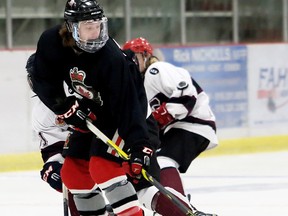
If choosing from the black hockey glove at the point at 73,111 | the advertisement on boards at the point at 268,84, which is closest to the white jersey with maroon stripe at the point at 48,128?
the black hockey glove at the point at 73,111

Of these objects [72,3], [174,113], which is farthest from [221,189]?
[72,3]

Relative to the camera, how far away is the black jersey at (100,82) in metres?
4.17

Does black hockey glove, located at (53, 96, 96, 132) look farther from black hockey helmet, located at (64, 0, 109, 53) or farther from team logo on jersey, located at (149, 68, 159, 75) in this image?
team logo on jersey, located at (149, 68, 159, 75)

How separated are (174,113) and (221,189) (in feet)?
5.61

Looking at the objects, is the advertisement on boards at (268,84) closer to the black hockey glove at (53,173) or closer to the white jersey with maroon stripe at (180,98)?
the white jersey with maroon stripe at (180,98)

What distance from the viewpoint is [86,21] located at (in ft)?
13.7

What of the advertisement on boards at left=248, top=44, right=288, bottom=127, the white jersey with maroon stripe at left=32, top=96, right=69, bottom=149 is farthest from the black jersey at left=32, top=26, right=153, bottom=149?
the advertisement on boards at left=248, top=44, right=288, bottom=127

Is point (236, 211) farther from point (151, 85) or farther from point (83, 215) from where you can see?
point (83, 215)

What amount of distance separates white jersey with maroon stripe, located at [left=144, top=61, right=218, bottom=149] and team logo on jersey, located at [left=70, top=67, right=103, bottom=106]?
2.91 ft

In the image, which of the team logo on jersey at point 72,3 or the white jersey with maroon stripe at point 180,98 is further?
the white jersey with maroon stripe at point 180,98

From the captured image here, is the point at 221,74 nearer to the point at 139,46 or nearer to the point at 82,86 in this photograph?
the point at 139,46

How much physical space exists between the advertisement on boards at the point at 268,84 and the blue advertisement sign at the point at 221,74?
0.30 feet

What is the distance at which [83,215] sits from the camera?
4.62 meters

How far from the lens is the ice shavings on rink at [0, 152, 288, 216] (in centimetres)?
587
